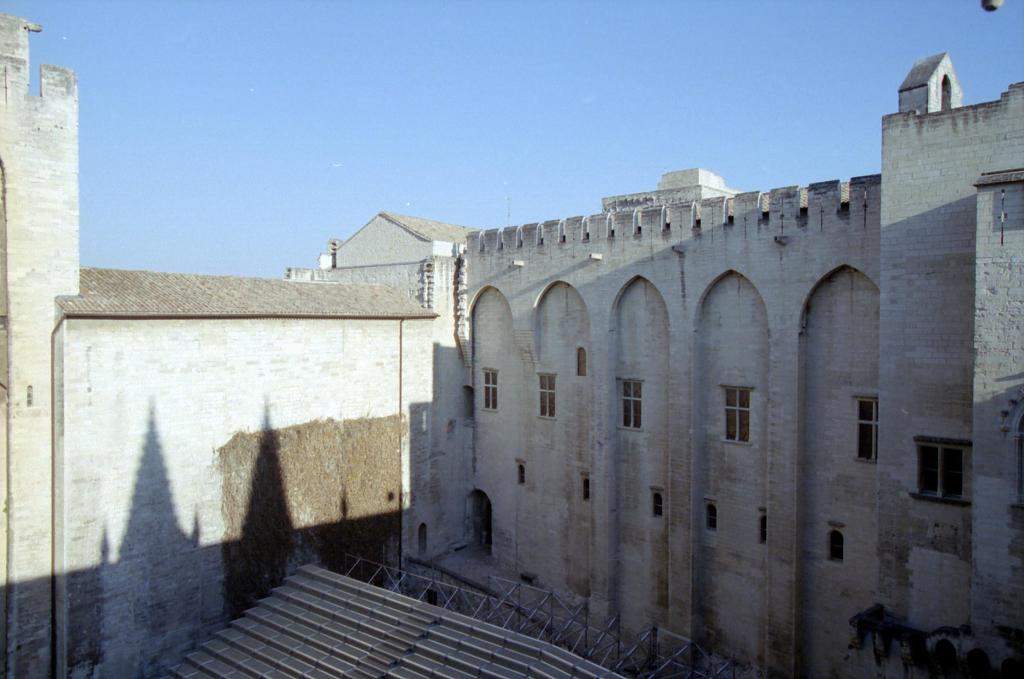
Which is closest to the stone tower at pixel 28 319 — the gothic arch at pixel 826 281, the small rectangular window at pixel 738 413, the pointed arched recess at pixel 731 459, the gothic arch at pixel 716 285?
the gothic arch at pixel 716 285

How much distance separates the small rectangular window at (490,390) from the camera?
23797mm

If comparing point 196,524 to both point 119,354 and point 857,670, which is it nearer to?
point 119,354

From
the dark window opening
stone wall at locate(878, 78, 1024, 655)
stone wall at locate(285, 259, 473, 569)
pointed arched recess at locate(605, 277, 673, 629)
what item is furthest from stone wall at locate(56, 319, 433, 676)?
the dark window opening

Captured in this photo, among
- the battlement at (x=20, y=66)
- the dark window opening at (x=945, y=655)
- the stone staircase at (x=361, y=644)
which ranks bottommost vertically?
the stone staircase at (x=361, y=644)

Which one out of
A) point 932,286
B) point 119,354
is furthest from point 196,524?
point 932,286

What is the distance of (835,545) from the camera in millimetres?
15914

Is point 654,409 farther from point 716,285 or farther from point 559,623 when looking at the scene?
point 559,623

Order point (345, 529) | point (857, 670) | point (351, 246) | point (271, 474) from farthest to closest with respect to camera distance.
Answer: point (351, 246) < point (345, 529) < point (271, 474) < point (857, 670)

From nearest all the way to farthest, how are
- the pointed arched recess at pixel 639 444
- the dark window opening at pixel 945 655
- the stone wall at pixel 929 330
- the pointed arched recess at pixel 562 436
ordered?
1. the dark window opening at pixel 945 655
2. the stone wall at pixel 929 330
3. the pointed arched recess at pixel 639 444
4. the pointed arched recess at pixel 562 436

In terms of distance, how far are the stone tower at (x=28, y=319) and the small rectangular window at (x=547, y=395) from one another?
12.7 m

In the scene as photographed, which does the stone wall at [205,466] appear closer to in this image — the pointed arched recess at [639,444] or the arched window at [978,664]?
the pointed arched recess at [639,444]

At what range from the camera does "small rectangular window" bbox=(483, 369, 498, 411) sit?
78.1ft

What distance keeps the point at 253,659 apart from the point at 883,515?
13955 millimetres

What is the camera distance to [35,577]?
604 inches
